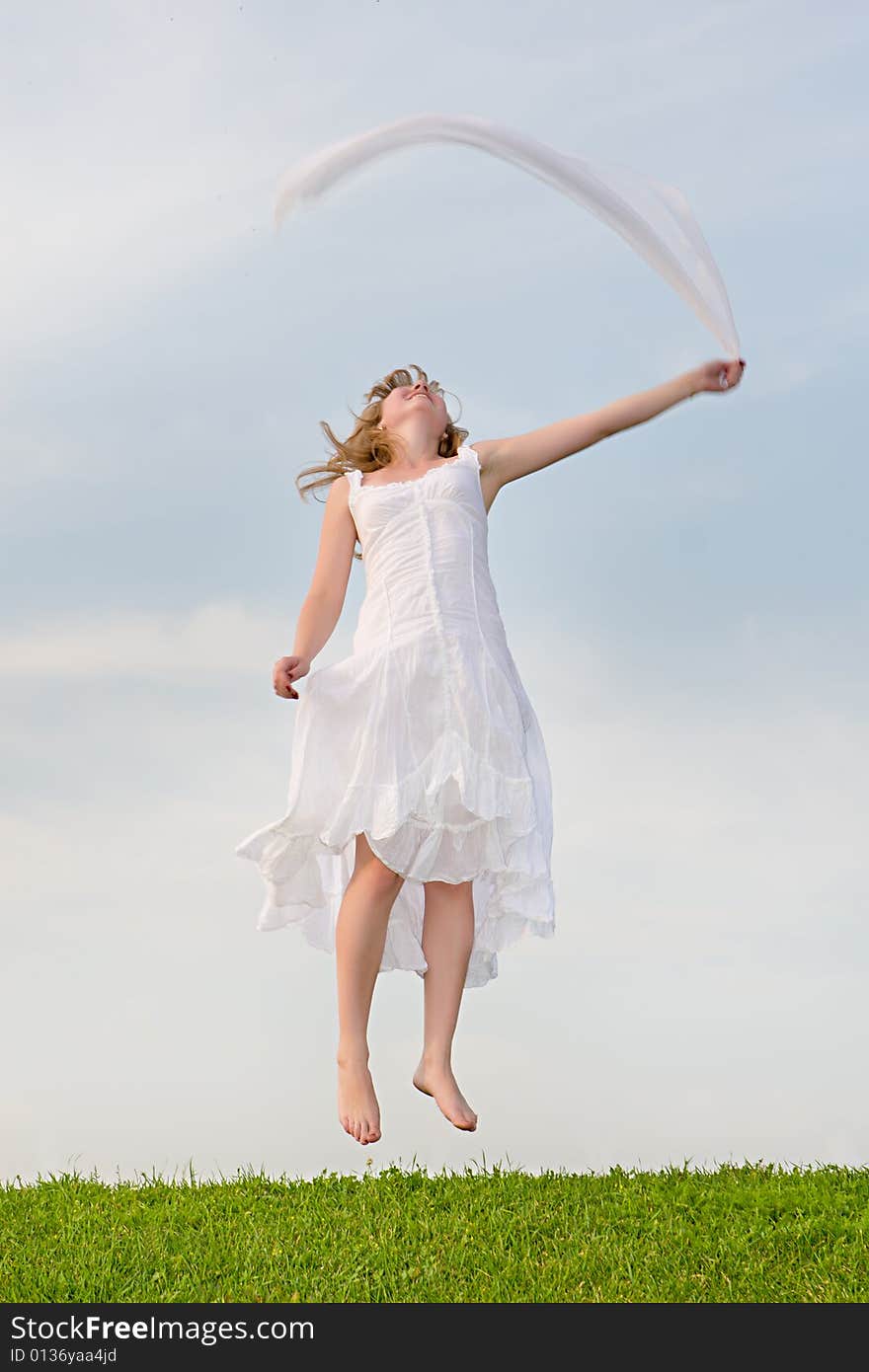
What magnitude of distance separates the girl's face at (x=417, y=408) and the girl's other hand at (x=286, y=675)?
1.11 metres

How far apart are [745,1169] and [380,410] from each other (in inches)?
140

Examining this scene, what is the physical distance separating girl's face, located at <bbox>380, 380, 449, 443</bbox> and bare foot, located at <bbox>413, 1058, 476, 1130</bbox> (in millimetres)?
2341

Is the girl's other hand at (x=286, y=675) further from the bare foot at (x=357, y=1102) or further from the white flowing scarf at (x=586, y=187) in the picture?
the white flowing scarf at (x=586, y=187)

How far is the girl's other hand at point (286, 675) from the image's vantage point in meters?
5.10

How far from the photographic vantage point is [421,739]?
512 cm

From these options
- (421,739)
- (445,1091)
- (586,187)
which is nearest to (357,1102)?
(445,1091)

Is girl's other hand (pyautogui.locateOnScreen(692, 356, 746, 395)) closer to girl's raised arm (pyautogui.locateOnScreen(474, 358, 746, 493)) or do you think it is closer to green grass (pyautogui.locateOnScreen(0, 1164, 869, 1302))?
girl's raised arm (pyautogui.locateOnScreen(474, 358, 746, 493))

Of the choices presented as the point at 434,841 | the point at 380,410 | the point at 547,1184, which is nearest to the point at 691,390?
the point at 380,410

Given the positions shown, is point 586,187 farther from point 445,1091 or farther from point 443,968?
point 445,1091

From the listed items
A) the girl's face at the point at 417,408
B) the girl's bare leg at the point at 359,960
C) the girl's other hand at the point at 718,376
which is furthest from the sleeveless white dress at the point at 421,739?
the girl's other hand at the point at 718,376

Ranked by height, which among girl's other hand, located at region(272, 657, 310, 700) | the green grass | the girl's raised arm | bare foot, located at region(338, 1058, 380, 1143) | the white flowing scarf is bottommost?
the green grass

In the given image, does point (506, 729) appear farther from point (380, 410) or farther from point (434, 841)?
point (380, 410)

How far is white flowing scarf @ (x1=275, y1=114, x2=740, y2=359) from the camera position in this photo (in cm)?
518

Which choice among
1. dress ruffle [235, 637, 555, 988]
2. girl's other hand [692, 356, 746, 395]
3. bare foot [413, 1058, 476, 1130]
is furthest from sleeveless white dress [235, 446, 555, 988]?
girl's other hand [692, 356, 746, 395]
